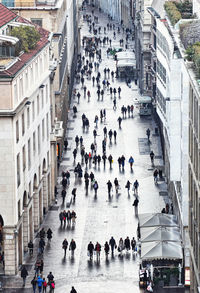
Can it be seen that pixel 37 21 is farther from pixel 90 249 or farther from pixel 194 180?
pixel 194 180

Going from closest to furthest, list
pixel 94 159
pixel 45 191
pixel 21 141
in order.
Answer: pixel 21 141, pixel 45 191, pixel 94 159

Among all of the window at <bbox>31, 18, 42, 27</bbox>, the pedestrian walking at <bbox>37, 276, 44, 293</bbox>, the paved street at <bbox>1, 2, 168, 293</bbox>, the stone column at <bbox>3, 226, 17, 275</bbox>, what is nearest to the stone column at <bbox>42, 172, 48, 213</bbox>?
the paved street at <bbox>1, 2, 168, 293</bbox>

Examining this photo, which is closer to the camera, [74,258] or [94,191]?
[74,258]

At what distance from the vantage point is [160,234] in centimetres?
7781

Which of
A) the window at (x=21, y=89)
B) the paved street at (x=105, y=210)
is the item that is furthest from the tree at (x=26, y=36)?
the paved street at (x=105, y=210)

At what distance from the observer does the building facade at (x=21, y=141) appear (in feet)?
257

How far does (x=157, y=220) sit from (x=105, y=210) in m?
16.2

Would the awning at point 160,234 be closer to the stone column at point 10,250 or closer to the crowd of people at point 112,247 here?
the crowd of people at point 112,247

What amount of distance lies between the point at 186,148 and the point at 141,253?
7411 millimetres

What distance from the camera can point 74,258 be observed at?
272 feet

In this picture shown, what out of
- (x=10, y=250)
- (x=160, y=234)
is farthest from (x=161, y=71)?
(x=10, y=250)

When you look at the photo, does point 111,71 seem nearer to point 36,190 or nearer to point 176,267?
point 36,190

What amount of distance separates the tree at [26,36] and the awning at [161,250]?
65.0 ft

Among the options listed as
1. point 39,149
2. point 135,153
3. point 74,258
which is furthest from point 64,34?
point 74,258
